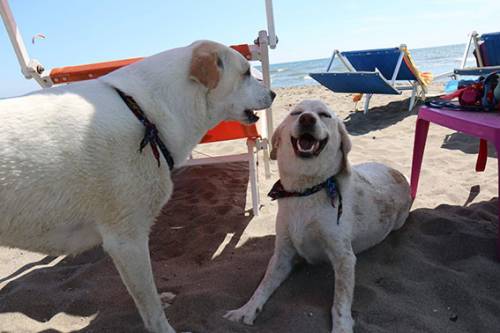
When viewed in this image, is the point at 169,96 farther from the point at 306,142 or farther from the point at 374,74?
the point at 374,74

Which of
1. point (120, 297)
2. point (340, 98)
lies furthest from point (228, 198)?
point (340, 98)

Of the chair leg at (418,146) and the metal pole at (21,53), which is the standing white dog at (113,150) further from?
the chair leg at (418,146)

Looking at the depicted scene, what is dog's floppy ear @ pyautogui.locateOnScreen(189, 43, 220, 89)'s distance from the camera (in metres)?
1.93

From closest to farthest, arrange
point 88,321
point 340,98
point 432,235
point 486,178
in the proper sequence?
point 88,321
point 432,235
point 486,178
point 340,98

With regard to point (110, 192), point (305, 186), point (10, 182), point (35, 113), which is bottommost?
point (305, 186)

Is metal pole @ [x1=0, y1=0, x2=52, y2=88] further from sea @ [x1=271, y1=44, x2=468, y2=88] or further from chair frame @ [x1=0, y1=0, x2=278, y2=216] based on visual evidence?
sea @ [x1=271, y1=44, x2=468, y2=88]

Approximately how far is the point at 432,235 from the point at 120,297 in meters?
2.24

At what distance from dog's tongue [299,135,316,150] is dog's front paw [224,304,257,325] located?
0.96 metres

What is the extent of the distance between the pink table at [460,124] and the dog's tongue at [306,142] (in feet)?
3.90

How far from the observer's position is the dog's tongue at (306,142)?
2312 millimetres

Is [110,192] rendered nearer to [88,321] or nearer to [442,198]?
[88,321]

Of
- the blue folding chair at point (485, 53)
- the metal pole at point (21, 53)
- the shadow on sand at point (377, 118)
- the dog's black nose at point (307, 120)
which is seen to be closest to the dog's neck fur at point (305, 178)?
the dog's black nose at point (307, 120)

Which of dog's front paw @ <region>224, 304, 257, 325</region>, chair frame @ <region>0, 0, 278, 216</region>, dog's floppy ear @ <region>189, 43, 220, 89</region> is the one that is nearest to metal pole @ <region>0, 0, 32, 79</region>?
chair frame @ <region>0, 0, 278, 216</region>

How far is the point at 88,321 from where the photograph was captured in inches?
88.5
